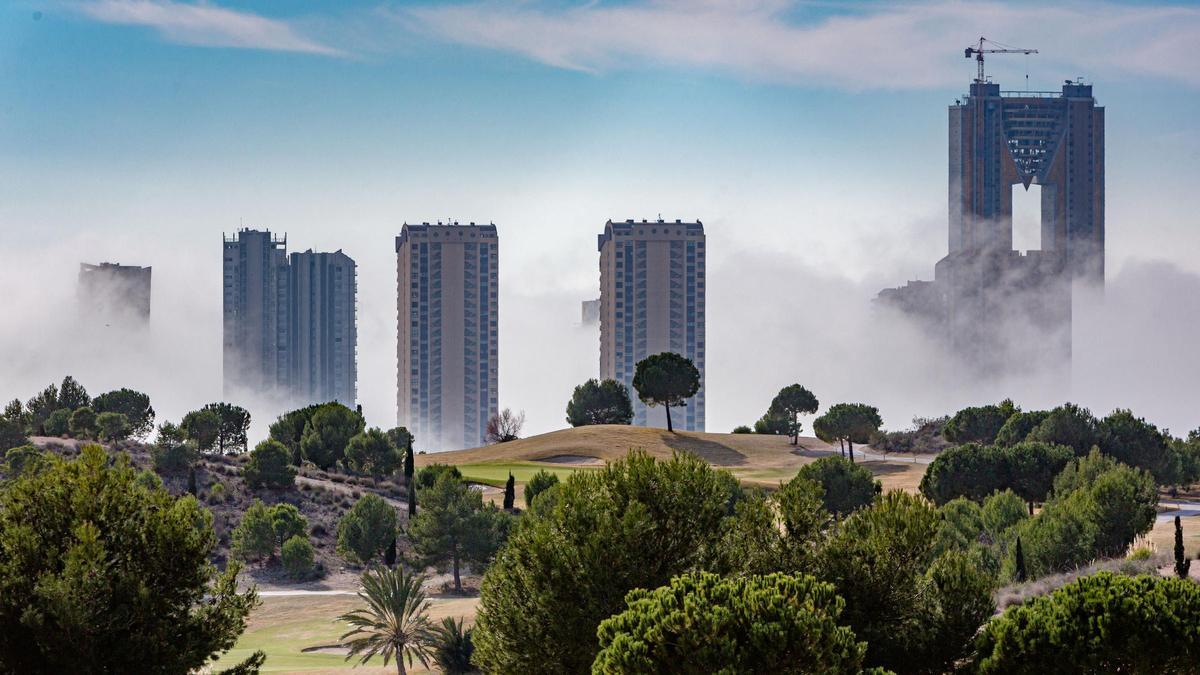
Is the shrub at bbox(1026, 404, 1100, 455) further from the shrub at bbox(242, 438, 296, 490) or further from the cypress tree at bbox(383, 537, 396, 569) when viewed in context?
the shrub at bbox(242, 438, 296, 490)

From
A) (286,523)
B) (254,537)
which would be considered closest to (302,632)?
(254,537)

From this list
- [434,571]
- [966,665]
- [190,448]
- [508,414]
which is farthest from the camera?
[508,414]

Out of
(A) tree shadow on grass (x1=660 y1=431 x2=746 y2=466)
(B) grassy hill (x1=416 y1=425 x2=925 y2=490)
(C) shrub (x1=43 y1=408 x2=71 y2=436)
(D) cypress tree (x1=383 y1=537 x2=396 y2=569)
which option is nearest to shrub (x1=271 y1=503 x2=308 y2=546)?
(D) cypress tree (x1=383 y1=537 x2=396 y2=569)

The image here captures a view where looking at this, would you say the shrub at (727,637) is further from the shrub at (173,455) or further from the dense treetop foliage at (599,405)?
the dense treetop foliage at (599,405)

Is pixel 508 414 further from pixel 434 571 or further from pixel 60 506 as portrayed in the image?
pixel 60 506

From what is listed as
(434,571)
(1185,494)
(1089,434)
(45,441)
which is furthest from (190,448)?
(1185,494)

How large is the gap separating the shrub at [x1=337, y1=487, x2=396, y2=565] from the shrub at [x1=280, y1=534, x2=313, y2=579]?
81.6 inches

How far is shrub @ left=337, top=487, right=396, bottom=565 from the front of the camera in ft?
243

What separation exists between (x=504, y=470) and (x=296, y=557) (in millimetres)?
41087

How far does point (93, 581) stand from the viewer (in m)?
24.3

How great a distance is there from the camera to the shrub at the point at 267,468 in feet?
291

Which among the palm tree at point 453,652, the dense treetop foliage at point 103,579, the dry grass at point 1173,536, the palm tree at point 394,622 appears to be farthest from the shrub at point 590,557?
the dry grass at point 1173,536

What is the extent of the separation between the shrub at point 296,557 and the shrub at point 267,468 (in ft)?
53.4

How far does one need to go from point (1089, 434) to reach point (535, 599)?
255 ft
